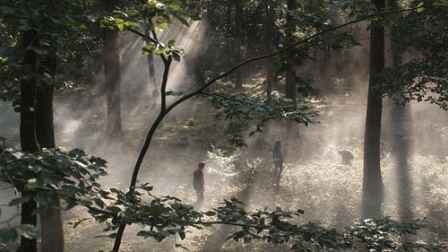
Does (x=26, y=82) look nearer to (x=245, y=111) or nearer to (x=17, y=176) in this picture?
(x=17, y=176)

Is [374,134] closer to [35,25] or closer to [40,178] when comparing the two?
[35,25]

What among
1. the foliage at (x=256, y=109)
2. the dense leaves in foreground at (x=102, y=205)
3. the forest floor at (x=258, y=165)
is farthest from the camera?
the forest floor at (x=258, y=165)

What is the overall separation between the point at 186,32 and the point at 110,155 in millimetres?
16711

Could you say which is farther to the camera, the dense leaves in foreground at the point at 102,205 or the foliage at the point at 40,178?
the dense leaves in foreground at the point at 102,205

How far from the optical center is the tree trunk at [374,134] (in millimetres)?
10969

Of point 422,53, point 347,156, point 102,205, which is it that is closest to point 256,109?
point 102,205

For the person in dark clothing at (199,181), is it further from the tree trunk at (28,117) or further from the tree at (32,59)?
the tree trunk at (28,117)

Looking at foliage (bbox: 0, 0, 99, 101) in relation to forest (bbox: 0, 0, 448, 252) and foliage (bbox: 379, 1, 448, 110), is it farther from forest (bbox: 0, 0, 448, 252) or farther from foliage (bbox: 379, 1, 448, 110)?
foliage (bbox: 379, 1, 448, 110)

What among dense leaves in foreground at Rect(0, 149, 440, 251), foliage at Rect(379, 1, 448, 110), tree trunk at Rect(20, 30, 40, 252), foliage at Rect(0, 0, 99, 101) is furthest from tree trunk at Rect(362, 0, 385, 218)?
tree trunk at Rect(20, 30, 40, 252)

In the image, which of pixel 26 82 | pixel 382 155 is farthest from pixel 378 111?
pixel 26 82

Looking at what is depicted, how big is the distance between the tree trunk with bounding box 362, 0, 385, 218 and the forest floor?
38cm

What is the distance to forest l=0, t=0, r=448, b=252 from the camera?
8.26 ft

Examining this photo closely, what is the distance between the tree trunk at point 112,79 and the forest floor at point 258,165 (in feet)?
2.66

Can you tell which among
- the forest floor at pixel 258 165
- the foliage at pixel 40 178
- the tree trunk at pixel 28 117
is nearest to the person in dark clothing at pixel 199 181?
the forest floor at pixel 258 165
